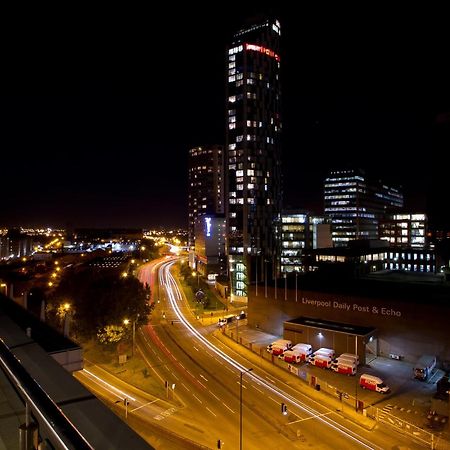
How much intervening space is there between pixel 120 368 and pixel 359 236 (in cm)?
13643

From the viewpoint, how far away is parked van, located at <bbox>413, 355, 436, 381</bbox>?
1390 inches

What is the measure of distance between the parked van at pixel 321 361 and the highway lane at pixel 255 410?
622 centimetres

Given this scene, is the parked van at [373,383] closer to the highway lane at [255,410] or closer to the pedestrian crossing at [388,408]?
the pedestrian crossing at [388,408]

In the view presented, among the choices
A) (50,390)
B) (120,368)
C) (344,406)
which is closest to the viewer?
(50,390)

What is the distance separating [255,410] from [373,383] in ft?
36.0

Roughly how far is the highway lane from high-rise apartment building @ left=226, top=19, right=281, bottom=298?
4228cm

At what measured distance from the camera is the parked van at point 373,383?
32.8m

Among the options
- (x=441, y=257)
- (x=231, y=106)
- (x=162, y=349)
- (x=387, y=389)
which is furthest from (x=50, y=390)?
(x=441, y=257)

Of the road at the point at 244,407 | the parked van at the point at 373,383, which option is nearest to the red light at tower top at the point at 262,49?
the road at the point at 244,407

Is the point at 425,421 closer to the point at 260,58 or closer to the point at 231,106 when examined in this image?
the point at 231,106

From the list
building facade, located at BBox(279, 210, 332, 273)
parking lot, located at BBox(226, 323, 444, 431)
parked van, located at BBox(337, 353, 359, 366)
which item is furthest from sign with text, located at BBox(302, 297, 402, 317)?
building facade, located at BBox(279, 210, 332, 273)

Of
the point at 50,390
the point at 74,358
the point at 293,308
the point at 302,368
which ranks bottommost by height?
the point at 302,368

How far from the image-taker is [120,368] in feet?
125

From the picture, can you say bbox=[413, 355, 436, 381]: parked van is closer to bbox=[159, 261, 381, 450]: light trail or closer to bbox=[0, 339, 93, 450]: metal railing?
bbox=[159, 261, 381, 450]: light trail
